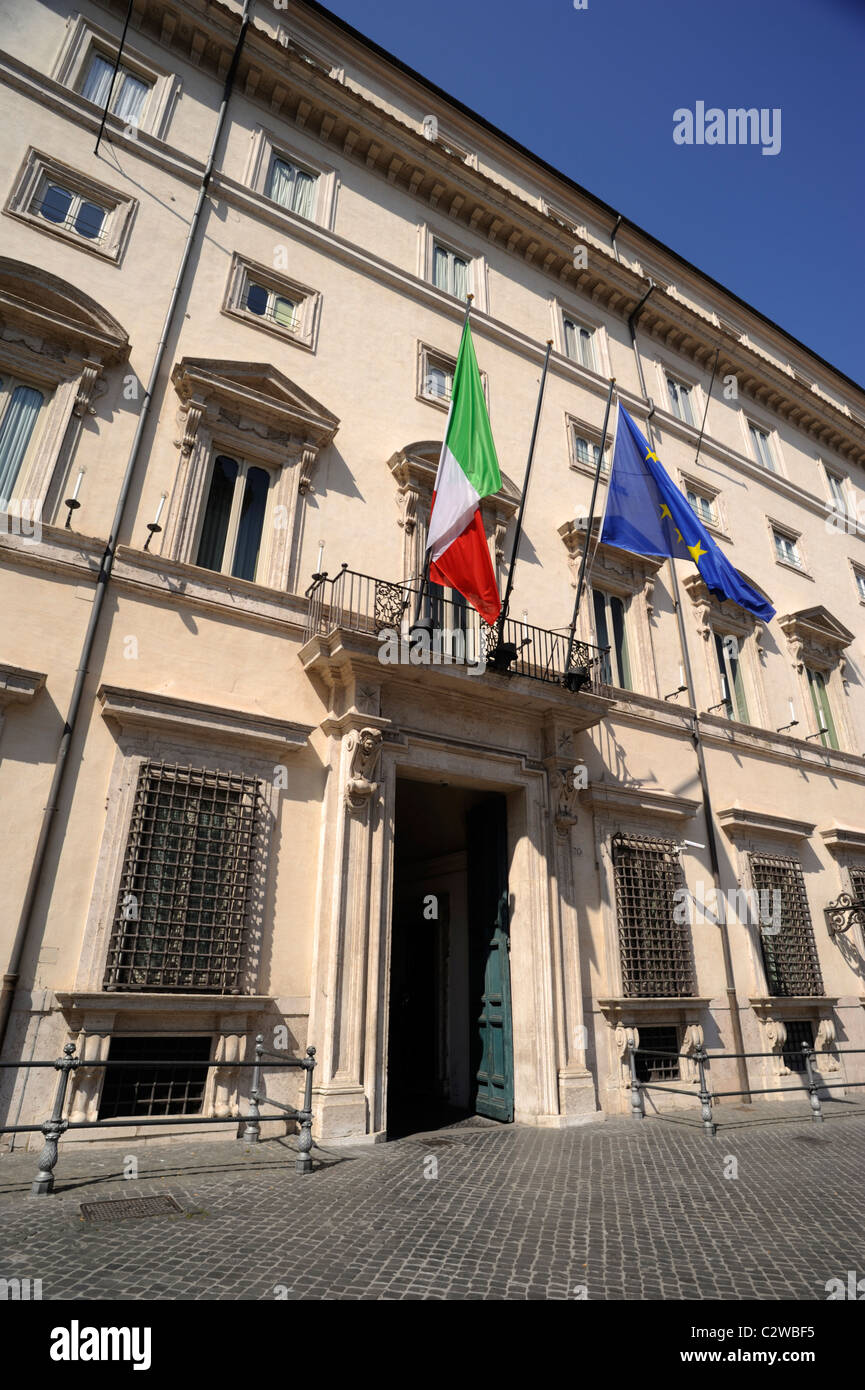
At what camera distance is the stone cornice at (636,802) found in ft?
37.7

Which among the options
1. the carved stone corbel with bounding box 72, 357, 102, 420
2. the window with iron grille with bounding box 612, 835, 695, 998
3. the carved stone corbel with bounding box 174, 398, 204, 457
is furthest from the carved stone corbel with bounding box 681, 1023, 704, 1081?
the carved stone corbel with bounding box 72, 357, 102, 420

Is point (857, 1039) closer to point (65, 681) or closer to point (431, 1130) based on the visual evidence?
point (431, 1130)

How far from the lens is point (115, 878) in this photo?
759 centimetres

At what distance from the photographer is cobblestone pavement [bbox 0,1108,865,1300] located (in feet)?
13.8

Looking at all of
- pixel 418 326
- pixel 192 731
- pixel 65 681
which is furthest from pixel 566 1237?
pixel 418 326

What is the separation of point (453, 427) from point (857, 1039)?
13.4 meters

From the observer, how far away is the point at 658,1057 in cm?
1120

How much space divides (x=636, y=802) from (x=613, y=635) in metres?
3.43

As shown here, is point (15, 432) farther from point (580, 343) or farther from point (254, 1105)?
point (580, 343)

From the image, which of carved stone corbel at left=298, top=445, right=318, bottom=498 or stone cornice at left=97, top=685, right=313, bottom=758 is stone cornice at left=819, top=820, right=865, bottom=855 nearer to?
stone cornice at left=97, top=685, right=313, bottom=758

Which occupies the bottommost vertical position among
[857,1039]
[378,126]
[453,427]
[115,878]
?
[857,1039]

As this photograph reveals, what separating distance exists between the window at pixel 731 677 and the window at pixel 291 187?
38.0 ft

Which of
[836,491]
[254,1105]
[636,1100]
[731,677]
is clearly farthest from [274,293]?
[836,491]

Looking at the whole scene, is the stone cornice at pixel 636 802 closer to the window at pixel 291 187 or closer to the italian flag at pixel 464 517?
the italian flag at pixel 464 517
